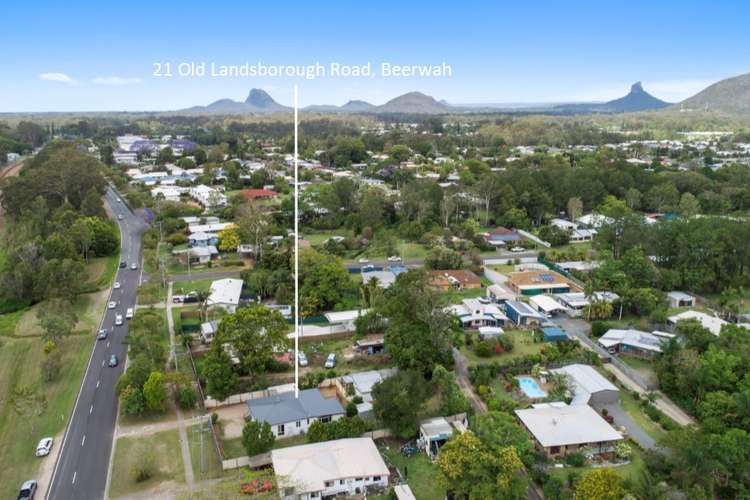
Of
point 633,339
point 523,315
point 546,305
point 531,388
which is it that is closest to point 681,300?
point 633,339

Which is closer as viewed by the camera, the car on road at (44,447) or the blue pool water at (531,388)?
the car on road at (44,447)

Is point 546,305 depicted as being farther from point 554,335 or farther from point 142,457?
point 142,457

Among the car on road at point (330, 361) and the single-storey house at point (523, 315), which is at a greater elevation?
the single-storey house at point (523, 315)

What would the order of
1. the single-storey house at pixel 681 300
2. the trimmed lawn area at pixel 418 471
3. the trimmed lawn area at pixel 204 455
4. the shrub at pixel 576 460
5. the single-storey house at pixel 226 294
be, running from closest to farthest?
the trimmed lawn area at pixel 418 471, the trimmed lawn area at pixel 204 455, the shrub at pixel 576 460, the single-storey house at pixel 226 294, the single-storey house at pixel 681 300

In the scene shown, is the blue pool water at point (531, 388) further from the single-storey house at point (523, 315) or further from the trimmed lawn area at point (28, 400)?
the trimmed lawn area at point (28, 400)

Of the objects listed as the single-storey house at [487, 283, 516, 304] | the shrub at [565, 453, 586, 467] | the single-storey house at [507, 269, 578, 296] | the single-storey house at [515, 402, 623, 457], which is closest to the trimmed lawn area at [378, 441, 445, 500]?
the single-storey house at [515, 402, 623, 457]

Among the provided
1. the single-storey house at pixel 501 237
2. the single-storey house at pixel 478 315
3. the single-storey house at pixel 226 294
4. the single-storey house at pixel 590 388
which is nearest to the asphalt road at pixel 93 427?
the single-storey house at pixel 226 294

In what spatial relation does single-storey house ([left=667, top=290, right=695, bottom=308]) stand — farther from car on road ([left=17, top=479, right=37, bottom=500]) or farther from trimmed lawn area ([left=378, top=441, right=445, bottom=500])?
car on road ([left=17, top=479, right=37, bottom=500])

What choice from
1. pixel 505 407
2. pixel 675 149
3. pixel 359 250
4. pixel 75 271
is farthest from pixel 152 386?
pixel 675 149
